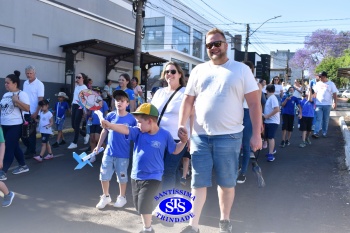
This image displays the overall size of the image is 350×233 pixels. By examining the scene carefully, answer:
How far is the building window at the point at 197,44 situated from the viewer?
133 ft

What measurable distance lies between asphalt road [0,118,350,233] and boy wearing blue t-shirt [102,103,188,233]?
56 centimetres

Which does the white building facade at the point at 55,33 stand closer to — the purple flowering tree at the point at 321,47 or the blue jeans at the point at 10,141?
the blue jeans at the point at 10,141

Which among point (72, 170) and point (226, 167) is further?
point (72, 170)

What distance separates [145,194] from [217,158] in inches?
31.0

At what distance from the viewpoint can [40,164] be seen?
21.9 ft

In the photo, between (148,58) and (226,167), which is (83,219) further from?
(148,58)

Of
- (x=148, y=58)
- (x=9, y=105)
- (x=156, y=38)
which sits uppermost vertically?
(x=156, y=38)

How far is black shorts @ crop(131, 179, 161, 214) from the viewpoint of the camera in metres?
3.34

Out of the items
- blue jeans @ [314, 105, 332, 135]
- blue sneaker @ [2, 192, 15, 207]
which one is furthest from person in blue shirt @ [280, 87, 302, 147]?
blue sneaker @ [2, 192, 15, 207]

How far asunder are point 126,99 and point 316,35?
47.5 metres

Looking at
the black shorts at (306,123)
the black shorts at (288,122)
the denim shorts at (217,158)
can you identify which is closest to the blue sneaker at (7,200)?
the denim shorts at (217,158)

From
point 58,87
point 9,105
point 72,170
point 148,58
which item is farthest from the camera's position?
point 148,58

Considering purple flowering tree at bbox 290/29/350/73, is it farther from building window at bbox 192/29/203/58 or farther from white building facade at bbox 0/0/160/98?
white building facade at bbox 0/0/160/98

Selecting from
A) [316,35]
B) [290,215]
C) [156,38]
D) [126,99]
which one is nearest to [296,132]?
[290,215]
